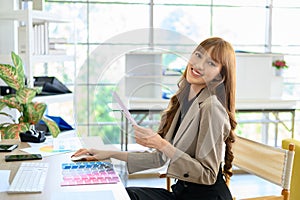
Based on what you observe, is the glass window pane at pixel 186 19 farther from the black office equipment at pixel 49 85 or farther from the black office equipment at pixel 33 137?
the black office equipment at pixel 33 137

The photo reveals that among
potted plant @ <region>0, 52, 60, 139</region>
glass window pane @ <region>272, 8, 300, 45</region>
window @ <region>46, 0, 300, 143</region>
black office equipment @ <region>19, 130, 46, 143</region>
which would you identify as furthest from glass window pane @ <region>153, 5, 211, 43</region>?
black office equipment @ <region>19, 130, 46, 143</region>

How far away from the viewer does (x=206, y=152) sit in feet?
5.47

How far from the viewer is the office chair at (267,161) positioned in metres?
1.87

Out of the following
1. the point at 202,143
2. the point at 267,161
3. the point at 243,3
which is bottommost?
the point at 267,161

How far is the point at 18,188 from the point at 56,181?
0.49 ft

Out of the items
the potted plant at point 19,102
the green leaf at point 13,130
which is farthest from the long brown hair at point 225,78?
the green leaf at point 13,130

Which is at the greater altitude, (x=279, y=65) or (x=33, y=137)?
(x=279, y=65)

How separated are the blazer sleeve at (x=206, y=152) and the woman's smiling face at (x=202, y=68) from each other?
0.31ft

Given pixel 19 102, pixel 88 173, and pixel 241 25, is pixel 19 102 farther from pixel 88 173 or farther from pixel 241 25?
pixel 241 25

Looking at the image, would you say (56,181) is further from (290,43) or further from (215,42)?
(290,43)

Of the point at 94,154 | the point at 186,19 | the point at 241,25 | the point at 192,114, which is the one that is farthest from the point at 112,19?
the point at 192,114

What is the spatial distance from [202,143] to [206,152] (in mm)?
34

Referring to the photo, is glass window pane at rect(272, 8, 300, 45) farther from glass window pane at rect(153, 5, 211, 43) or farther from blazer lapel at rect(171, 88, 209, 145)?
blazer lapel at rect(171, 88, 209, 145)

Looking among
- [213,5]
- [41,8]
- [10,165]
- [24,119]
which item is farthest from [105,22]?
[10,165]
